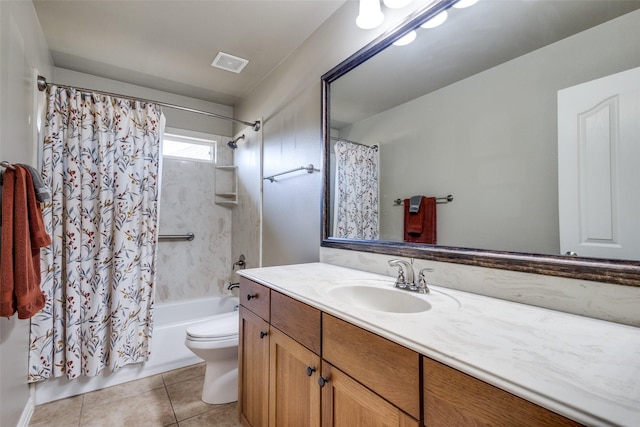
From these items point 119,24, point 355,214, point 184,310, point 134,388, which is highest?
point 119,24

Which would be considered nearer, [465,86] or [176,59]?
[465,86]

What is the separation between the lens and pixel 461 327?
0.73m

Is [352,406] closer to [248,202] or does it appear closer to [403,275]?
[403,275]

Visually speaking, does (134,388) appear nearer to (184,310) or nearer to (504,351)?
(184,310)

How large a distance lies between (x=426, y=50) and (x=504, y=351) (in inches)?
48.9

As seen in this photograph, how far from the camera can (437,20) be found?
1.20m

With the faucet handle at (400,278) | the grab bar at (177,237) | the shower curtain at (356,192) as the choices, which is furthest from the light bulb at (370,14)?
the grab bar at (177,237)

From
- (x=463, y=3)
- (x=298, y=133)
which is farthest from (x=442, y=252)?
(x=298, y=133)

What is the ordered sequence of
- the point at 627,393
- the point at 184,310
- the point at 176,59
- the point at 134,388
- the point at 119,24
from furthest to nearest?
the point at 184,310 < the point at 176,59 < the point at 134,388 < the point at 119,24 < the point at 627,393

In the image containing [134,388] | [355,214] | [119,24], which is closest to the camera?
[355,214]

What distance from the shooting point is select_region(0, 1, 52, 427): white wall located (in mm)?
1252

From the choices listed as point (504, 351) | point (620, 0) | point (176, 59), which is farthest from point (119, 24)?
point (504, 351)

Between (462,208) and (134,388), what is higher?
(462,208)

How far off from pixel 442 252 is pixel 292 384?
78cm
